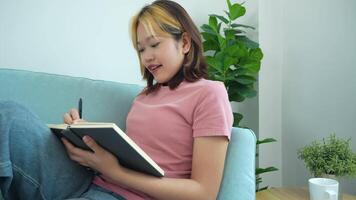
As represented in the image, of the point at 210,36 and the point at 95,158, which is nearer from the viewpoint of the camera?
the point at 95,158

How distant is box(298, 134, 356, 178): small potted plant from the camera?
119 cm

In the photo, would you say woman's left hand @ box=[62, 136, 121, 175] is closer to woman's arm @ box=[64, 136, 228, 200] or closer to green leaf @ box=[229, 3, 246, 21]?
woman's arm @ box=[64, 136, 228, 200]

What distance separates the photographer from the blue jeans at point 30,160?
701 millimetres

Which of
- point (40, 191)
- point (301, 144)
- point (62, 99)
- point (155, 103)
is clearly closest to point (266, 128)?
point (301, 144)

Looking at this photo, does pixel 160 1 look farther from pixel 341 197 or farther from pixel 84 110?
pixel 341 197

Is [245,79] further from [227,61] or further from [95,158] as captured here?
→ [95,158]

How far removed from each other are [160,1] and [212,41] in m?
0.66

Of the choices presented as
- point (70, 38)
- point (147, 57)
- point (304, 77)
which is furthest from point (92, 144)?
point (304, 77)

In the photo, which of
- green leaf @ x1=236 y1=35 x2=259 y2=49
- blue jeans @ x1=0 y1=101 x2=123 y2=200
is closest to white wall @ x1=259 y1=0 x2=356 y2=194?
green leaf @ x1=236 y1=35 x2=259 y2=49

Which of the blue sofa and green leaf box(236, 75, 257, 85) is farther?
green leaf box(236, 75, 257, 85)

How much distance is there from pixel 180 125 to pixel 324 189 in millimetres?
593

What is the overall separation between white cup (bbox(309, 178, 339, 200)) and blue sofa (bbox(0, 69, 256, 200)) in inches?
13.9

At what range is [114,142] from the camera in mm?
703

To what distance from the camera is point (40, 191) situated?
743mm
